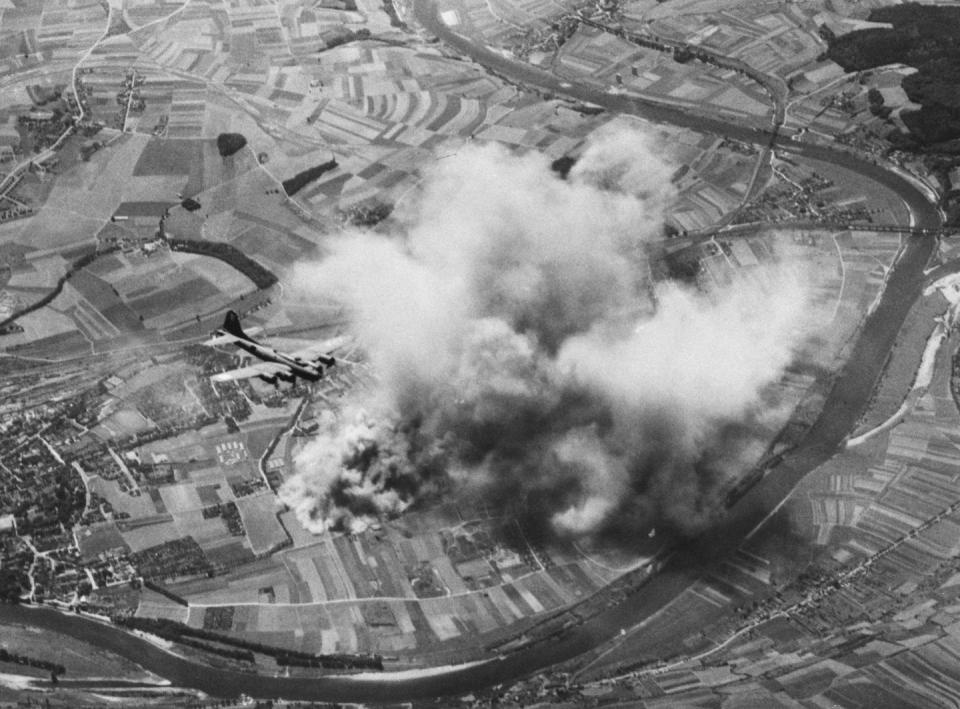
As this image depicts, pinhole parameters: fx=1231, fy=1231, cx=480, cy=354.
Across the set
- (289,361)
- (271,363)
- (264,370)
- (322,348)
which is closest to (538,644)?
(289,361)

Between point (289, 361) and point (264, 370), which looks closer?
point (289, 361)

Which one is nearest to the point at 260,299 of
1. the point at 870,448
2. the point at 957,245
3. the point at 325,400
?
the point at 325,400

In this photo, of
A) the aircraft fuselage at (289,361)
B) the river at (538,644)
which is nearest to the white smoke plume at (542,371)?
the river at (538,644)

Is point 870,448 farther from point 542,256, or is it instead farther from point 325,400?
point 325,400

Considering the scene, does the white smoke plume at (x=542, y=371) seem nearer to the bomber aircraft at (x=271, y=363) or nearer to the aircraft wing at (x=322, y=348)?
the aircraft wing at (x=322, y=348)

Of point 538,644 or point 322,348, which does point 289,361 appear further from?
point 538,644
